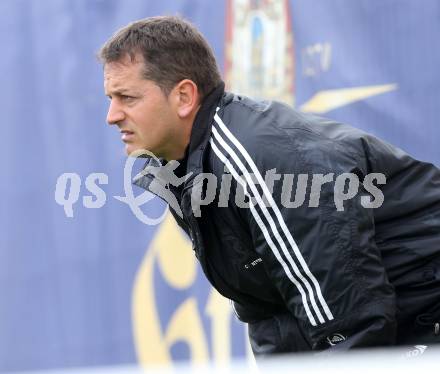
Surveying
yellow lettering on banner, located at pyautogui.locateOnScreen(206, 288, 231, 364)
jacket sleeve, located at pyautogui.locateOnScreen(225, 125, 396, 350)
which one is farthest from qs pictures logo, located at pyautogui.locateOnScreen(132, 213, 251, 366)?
jacket sleeve, located at pyautogui.locateOnScreen(225, 125, 396, 350)

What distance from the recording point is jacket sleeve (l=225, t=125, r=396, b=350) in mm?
2240

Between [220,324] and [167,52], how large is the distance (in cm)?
223

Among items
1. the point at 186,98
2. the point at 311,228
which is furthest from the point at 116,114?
the point at 311,228

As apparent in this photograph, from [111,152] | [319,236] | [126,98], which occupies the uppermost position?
[126,98]

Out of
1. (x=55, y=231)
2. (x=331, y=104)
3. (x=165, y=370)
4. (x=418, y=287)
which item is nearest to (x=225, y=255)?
(x=418, y=287)

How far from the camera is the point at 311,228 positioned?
2.26 metres

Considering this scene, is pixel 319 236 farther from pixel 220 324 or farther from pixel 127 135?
pixel 220 324

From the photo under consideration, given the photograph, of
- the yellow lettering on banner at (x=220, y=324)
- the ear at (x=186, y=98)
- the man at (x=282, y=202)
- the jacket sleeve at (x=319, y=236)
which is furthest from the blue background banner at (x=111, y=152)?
the jacket sleeve at (x=319, y=236)

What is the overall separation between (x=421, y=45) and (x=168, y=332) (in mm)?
1867

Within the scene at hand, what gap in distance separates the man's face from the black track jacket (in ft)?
0.33

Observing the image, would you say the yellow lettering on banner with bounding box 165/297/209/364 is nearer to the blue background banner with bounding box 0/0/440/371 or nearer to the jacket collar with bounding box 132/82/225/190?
the blue background banner with bounding box 0/0/440/371

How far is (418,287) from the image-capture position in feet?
8.07

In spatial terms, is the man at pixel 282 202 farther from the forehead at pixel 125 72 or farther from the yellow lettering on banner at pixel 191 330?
the yellow lettering on banner at pixel 191 330

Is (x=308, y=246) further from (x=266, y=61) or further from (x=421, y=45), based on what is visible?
(x=266, y=61)
